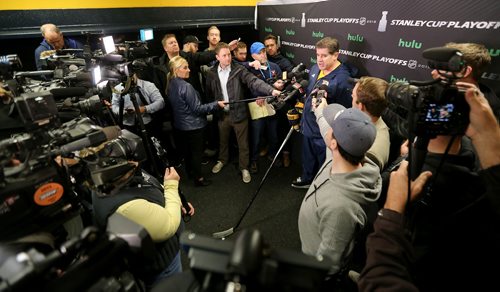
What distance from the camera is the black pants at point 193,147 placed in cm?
302

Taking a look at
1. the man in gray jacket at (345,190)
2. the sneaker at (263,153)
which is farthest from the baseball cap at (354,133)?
the sneaker at (263,153)

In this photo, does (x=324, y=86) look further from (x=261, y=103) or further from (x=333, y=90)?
(x=261, y=103)

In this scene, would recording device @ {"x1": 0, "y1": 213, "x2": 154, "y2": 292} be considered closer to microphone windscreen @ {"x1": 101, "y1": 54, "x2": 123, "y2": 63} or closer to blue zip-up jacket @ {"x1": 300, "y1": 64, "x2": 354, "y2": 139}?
microphone windscreen @ {"x1": 101, "y1": 54, "x2": 123, "y2": 63}

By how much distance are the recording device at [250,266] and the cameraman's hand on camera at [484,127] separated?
30.3 inches

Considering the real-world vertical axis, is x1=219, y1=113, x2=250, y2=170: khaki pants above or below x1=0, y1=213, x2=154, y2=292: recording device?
below

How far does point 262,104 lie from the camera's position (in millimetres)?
3184

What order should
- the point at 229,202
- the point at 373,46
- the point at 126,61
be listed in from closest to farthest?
1. the point at 126,61
2. the point at 373,46
3. the point at 229,202

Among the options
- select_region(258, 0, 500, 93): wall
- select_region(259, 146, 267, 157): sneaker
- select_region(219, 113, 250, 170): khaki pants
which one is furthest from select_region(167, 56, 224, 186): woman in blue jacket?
select_region(258, 0, 500, 93): wall

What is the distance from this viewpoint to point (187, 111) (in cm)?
289

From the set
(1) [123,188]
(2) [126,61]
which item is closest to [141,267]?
(1) [123,188]

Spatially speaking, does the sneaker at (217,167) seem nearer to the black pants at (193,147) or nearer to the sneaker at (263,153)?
the black pants at (193,147)

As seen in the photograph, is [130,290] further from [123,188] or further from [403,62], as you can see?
[403,62]

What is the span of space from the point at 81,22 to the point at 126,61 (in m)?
2.12

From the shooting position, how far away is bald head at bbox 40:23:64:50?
310cm
